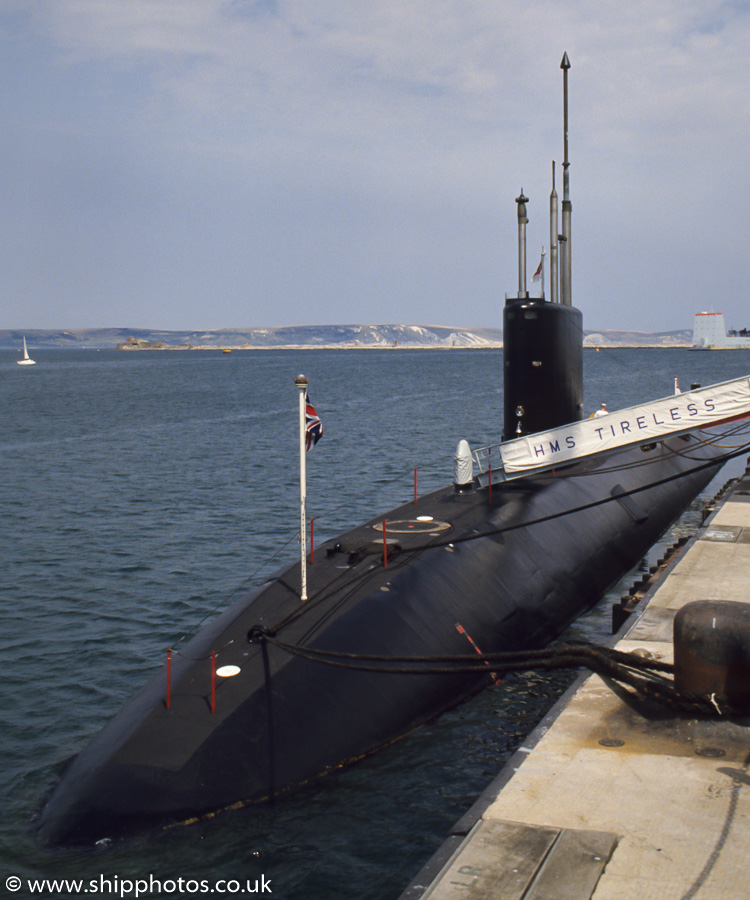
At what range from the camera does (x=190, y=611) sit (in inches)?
711

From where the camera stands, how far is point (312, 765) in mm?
9852

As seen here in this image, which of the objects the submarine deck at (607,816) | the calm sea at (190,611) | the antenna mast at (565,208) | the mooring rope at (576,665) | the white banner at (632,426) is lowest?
the calm sea at (190,611)

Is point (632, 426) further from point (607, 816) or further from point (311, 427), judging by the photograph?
point (607, 816)

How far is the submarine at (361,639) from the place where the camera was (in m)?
9.20

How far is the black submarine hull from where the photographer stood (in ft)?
30.0

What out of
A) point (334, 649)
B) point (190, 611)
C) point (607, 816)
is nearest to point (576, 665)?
point (607, 816)

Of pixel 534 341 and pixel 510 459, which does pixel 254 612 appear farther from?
pixel 534 341

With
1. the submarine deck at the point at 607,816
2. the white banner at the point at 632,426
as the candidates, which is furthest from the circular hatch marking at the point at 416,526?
the submarine deck at the point at 607,816

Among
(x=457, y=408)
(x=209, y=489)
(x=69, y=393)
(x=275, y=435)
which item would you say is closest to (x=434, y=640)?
(x=209, y=489)

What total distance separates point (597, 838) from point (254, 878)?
3.52 metres

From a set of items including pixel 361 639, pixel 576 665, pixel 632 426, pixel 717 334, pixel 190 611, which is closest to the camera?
pixel 576 665

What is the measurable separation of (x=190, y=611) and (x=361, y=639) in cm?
782

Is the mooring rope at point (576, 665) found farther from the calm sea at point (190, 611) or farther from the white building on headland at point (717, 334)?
the white building on headland at point (717, 334)

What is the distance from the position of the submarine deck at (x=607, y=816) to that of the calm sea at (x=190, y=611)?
1743 millimetres
